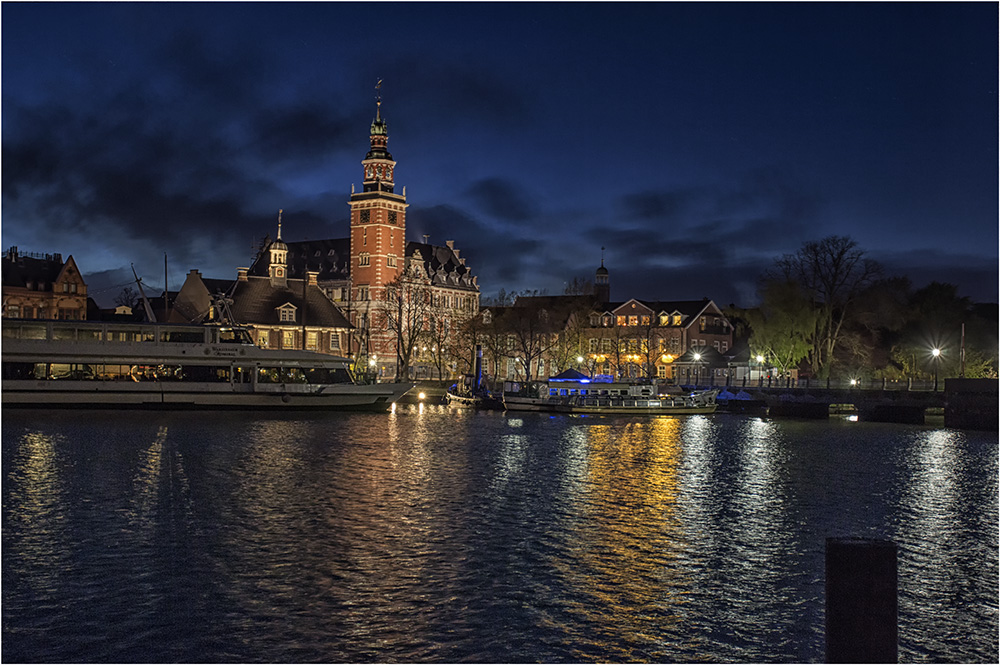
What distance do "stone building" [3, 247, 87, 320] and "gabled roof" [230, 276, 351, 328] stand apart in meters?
19.8

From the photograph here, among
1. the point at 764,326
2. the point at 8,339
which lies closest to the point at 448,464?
the point at 8,339

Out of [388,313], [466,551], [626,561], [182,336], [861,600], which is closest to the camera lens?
[861,600]

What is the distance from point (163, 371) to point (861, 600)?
65.8 m

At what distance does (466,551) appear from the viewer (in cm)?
2312

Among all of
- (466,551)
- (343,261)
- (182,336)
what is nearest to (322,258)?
(343,261)

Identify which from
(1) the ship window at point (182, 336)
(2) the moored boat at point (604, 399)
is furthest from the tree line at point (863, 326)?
(1) the ship window at point (182, 336)

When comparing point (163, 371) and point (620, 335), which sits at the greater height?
point (620, 335)

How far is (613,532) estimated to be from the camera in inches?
1018

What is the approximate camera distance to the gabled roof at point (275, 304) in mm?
128875

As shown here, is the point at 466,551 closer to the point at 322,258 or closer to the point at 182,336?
the point at 182,336

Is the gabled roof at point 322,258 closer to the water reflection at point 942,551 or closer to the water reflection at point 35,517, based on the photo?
the water reflection at point 35,517

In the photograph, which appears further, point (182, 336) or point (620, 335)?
point (620, 335)

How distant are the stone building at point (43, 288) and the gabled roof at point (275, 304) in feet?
65.0

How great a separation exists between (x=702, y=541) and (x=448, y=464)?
16633mm
